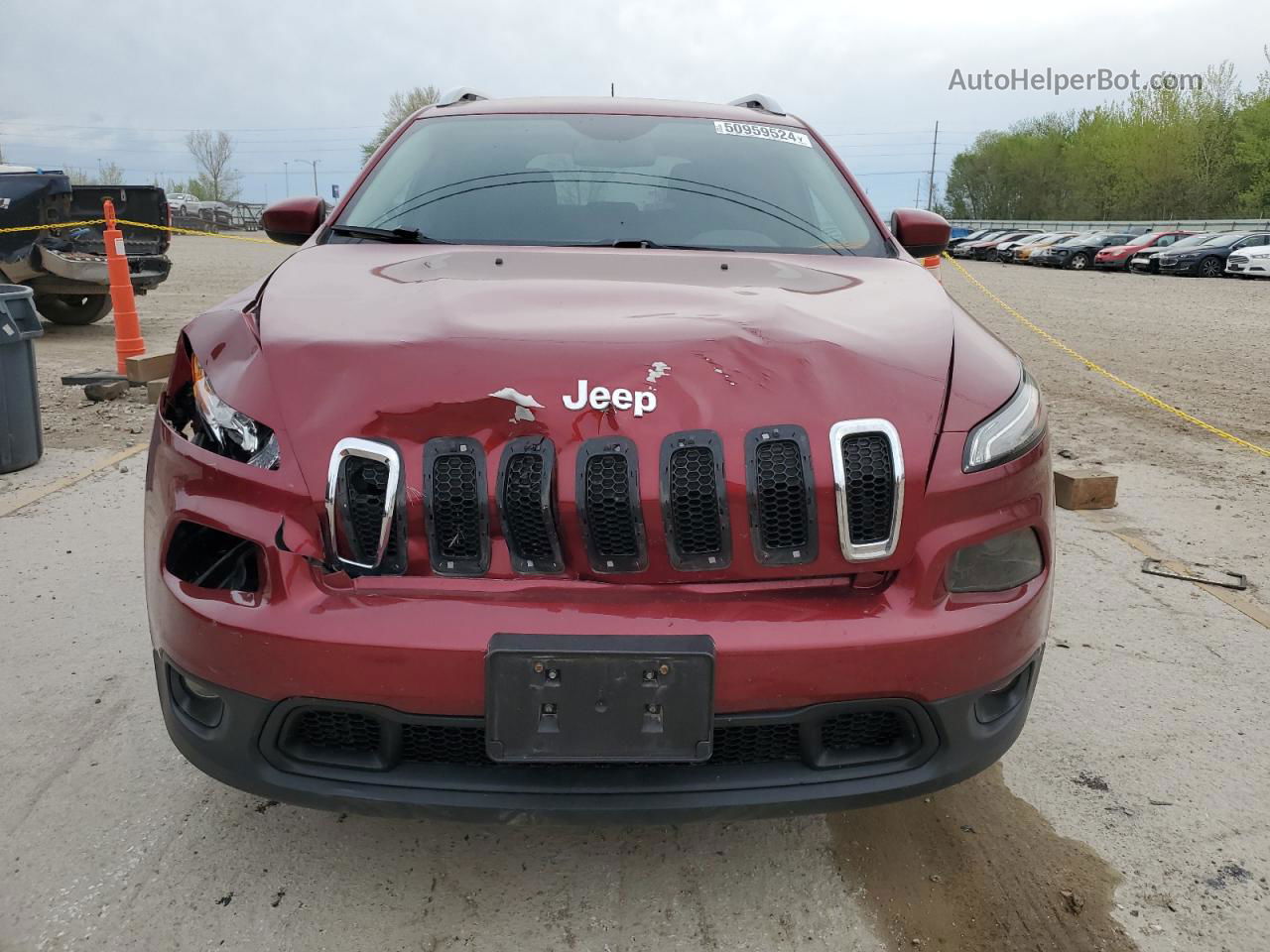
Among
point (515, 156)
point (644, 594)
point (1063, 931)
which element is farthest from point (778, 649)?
point (515, 156)

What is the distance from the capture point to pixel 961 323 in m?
2.22

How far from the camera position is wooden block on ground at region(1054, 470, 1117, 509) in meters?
4.65

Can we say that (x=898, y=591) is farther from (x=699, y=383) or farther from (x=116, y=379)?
(x=116, y=379)

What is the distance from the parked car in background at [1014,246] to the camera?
39781mm

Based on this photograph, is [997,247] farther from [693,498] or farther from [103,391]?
[693,498]

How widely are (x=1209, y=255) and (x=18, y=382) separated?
101 feet

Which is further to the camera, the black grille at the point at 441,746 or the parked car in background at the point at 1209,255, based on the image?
the parked car in background at the point at 1209,255

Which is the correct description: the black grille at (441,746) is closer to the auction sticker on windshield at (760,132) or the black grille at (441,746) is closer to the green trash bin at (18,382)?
the auction sticker on windshield at (760,132)

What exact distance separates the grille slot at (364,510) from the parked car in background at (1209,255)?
3161 centimetres

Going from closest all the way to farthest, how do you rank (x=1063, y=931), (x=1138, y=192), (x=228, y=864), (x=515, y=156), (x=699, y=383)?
(x=699, y=383) < (x=1063, y=931) < (x=228, y=864) < (x=515, y=156) < (x=1138, y=192)

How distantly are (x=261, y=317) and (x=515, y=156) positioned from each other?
3.99 feet

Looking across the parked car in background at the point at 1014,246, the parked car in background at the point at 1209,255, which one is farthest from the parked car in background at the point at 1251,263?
the parked car in background at the point at 1014,246

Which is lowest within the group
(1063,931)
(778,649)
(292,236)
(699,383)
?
(1063,931)

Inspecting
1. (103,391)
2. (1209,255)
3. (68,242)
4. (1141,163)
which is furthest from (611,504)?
(1141,163)
